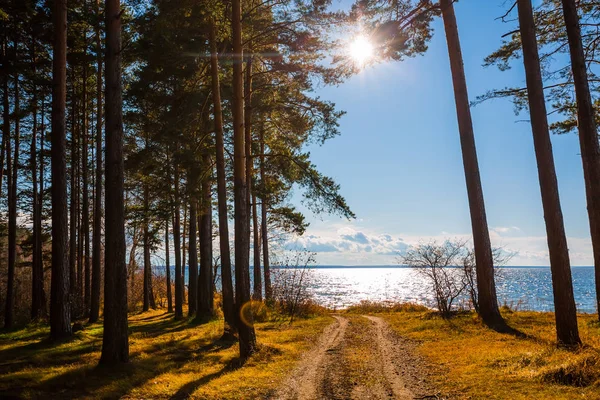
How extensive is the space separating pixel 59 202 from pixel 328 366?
8028 mm

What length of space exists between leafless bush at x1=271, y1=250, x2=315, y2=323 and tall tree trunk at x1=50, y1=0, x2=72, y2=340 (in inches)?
346

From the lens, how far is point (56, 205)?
10.6 metres

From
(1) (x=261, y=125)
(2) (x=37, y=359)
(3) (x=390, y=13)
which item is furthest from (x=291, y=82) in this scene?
(2) (x=37, y=359)

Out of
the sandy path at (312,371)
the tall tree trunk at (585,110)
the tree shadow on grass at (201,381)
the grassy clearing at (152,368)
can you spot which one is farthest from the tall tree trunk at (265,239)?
the tall tree trunk at (585,110)

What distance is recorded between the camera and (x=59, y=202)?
10.7m

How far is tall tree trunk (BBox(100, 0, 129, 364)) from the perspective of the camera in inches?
312

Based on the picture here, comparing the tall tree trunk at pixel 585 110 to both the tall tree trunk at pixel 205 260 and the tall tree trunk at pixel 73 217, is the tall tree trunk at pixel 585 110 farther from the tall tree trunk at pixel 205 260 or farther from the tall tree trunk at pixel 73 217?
the tall tree trunk at pixel 73 217

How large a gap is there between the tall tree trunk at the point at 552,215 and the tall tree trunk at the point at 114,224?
8.86 m

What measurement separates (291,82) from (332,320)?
9554 millimetres

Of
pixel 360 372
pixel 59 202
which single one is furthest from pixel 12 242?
pixel 360 372

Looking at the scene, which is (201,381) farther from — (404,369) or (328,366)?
(404,369)

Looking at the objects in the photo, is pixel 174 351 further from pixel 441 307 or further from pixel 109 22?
pixel 441 307

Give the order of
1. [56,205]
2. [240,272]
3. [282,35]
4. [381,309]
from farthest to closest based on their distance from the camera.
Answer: [381,309] < [282,35] < [56,205] < [240,272]

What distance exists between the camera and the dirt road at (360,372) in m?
6.64
